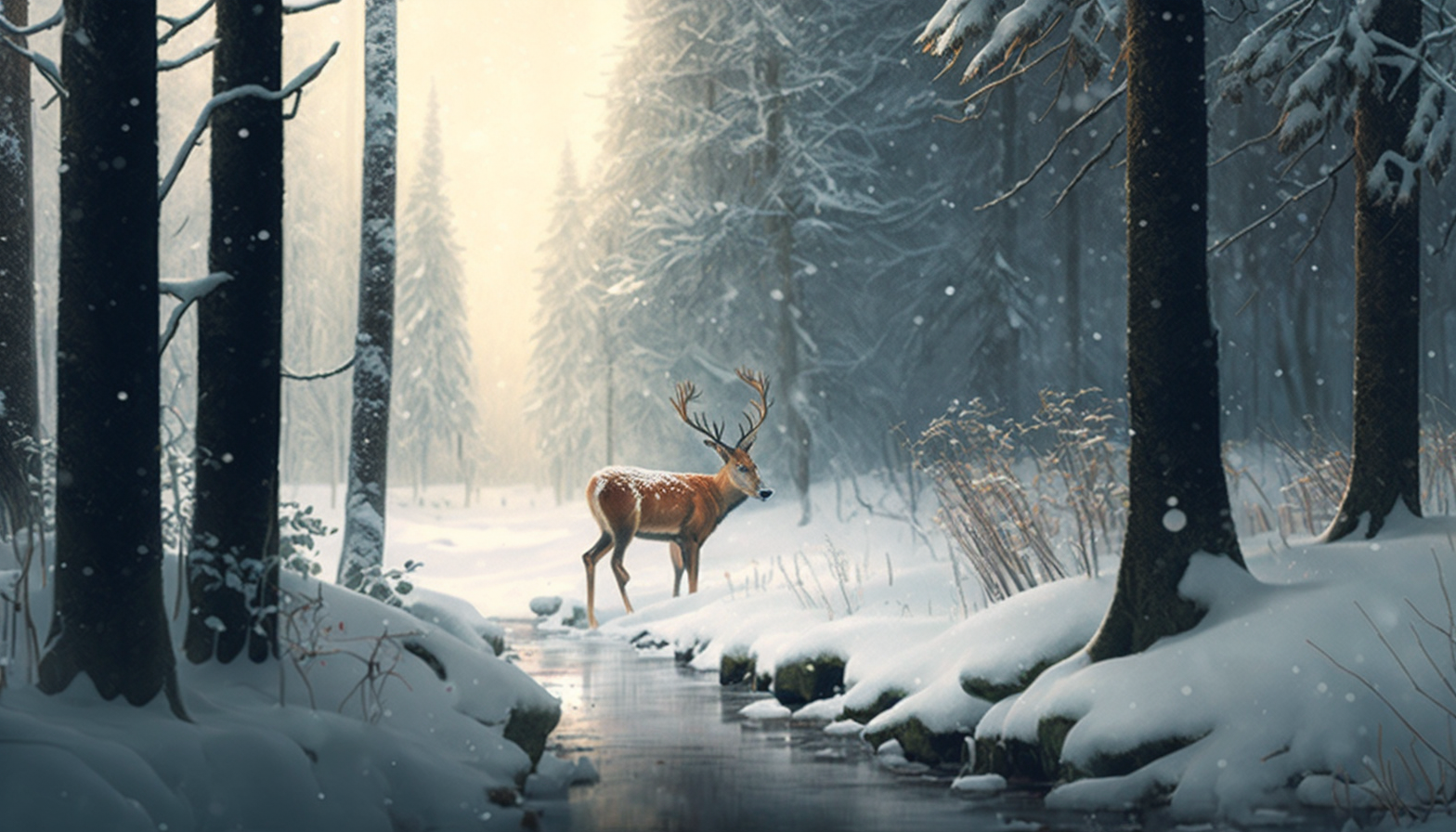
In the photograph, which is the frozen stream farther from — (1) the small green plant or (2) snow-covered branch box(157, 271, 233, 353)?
(2) snow-covered branch box(157, 271, 233, 353)

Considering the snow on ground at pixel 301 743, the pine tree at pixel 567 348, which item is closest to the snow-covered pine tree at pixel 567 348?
the pine tree at pixel 567 348

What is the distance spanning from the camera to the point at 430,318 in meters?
50.9

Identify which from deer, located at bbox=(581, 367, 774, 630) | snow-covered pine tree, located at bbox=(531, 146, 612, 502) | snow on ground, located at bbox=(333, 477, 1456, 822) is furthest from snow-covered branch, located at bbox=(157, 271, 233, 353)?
snow-covered pine tree, located at bbox=(531, 146, 612, 502)

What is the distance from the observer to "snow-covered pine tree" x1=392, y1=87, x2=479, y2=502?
165ft

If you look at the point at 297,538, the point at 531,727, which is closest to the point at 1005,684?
the point at 531,727

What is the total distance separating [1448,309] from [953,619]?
64.1ft

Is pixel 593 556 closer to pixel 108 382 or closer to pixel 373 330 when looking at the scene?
pixel 373 330

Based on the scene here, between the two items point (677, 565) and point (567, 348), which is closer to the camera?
point (677, 565)

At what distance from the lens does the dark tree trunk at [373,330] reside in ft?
39.5

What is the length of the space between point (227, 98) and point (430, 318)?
4514cm

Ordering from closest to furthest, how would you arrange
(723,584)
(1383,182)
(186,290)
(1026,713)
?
(186,290), (1026,713), (1383,182), (723,584)

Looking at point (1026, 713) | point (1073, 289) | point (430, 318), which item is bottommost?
point (1026, 713)

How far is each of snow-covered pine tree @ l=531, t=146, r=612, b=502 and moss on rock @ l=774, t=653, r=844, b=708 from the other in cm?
3066

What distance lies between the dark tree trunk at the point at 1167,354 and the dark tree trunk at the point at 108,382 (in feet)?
16.7
